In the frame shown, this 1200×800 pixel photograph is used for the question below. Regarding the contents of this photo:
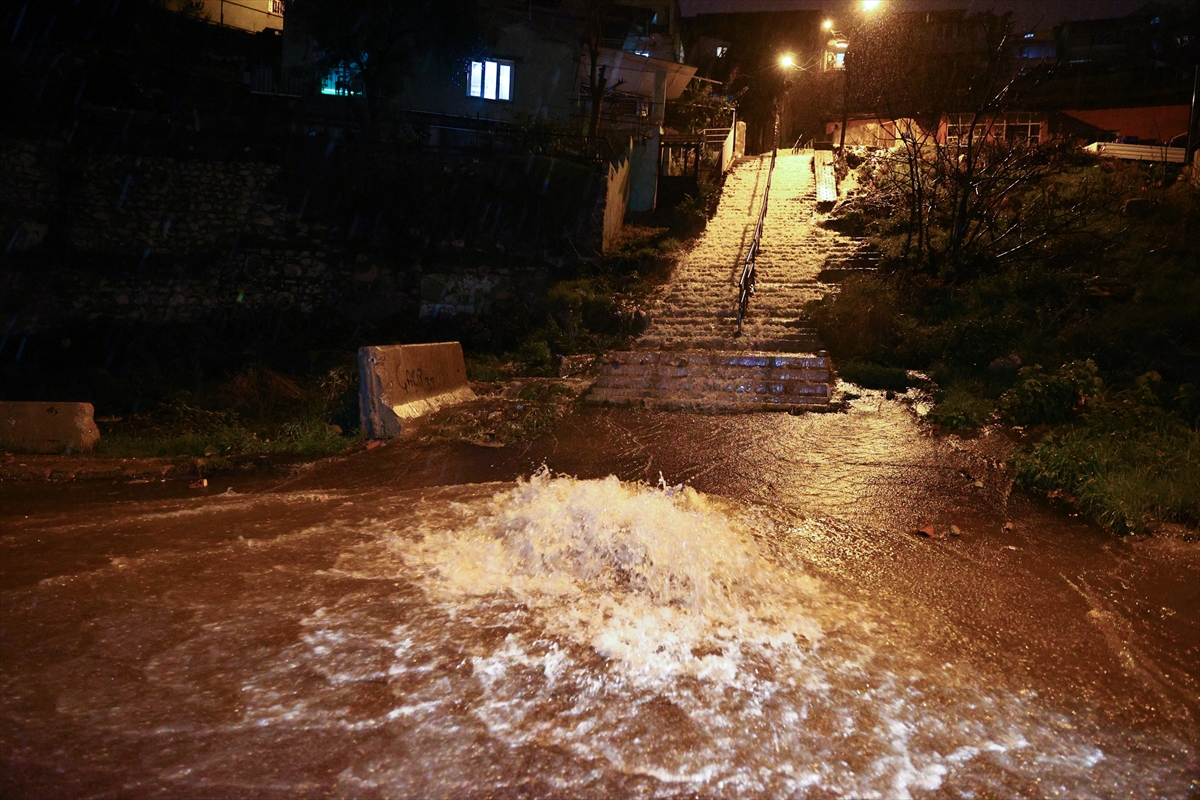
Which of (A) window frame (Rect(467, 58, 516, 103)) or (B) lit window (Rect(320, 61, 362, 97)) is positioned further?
(A) window frame (Rect(467, 58, 516, 103))

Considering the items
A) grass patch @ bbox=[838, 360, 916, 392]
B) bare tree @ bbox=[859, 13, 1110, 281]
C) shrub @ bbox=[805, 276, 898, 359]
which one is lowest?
grass patch @ bbox=[838, 360, 916, 392]

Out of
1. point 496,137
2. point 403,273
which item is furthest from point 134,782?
point 496,137

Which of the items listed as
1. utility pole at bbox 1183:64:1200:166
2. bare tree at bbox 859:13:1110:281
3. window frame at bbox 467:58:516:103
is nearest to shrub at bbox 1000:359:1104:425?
bare tree at bbox 859:13:1110:281

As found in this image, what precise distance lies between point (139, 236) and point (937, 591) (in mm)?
17070

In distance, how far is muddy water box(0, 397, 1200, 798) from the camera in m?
3.16

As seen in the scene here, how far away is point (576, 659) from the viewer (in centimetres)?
402

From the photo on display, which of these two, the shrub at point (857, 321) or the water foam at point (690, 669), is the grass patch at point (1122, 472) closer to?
the water foam at point (690, 669)

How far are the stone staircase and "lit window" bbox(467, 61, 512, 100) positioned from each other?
8.18 meters

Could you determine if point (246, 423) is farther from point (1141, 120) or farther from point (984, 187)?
point (1141, 120)

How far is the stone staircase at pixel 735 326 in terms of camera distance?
1100 cm

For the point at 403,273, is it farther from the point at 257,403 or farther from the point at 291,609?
the point at 291,609

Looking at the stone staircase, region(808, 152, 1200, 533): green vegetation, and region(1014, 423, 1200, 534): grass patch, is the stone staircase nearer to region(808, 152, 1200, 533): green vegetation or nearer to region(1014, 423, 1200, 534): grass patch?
region(808, 152, 1200, 533): green vegetation

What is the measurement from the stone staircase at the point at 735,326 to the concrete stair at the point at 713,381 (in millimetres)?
15

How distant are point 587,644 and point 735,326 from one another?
10400mm
